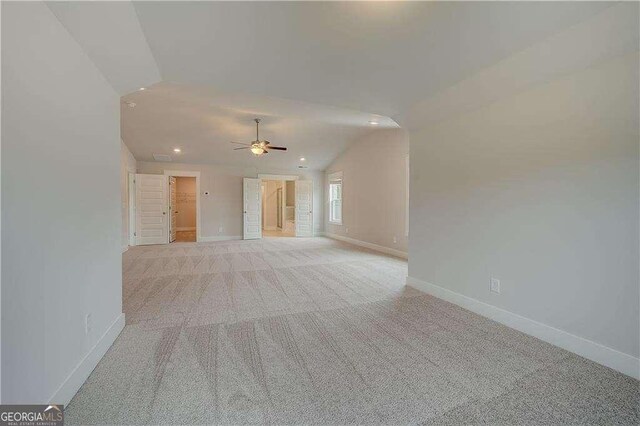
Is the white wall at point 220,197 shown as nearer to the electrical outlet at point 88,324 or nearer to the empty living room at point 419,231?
the empty living room at point 419,231

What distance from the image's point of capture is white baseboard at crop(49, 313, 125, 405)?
1475 mm

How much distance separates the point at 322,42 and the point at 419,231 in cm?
261

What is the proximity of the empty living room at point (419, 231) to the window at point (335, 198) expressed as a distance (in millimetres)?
5067

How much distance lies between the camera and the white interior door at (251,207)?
833 cm

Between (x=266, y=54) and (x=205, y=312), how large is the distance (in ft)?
8.38

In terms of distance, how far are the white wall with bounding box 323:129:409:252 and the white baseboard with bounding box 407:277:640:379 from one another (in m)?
2.81

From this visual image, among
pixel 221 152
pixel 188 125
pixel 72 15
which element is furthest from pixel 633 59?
pixel 221 152

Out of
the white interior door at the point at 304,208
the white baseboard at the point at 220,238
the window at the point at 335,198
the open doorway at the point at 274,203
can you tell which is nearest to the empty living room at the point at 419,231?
the white baseboard at the point at 220,238

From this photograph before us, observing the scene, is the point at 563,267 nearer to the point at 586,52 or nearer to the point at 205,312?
the point at 586,52

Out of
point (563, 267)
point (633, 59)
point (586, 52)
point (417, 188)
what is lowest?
point (563, 267)

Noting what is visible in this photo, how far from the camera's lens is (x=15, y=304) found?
1.15 meters

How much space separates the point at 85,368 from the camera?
67.9 inches

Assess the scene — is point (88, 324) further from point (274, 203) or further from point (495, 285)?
point (274, 203)

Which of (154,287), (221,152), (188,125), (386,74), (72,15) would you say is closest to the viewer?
(72,15)
